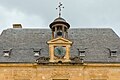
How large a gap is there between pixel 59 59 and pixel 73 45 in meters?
3.57

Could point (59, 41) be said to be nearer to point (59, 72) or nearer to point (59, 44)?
point (59, 44)

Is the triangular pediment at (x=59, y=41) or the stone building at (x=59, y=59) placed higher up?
the triangular pediment at (x=59, y=41)

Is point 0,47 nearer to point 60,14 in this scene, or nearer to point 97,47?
point 60,14

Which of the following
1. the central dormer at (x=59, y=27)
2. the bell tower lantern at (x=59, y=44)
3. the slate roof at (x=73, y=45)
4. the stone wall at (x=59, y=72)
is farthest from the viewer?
the central dormer at (x=59, y=27)

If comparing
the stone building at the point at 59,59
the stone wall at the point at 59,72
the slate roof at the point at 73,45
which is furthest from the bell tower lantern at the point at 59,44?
the slate roof at the point at 73,45

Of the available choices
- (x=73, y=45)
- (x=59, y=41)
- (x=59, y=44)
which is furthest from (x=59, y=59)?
(x=73, y=45)

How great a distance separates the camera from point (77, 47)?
1582 inches

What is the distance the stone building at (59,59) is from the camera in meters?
37.4

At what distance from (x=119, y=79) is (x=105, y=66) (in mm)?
1842

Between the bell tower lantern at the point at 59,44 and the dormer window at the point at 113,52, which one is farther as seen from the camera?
the dormer window at the point at 113,52

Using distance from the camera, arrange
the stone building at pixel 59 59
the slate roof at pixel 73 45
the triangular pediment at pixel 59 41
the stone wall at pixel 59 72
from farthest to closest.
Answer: the slate roof at pixel 73 45
the triangular pediment at pixel 59 41
the stone building at pixel 59 59
the stone wall at pixel 59 72

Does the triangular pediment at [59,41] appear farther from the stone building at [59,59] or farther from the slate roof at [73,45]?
the slate roof at [73,45]

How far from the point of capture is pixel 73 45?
1599 inches

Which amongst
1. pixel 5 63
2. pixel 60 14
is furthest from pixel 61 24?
pixel 5 63
